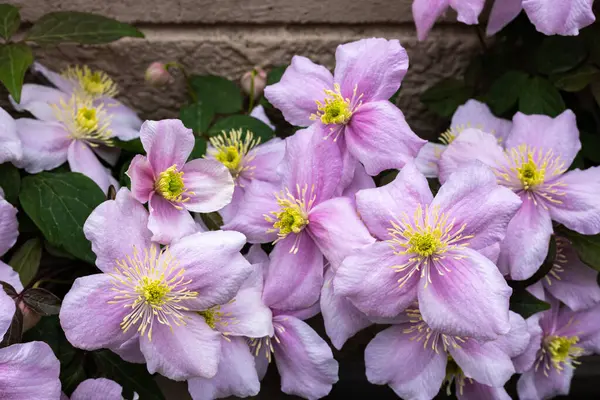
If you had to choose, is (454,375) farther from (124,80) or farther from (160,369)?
(124,80)

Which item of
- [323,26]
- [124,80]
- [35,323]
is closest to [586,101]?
[323,26]

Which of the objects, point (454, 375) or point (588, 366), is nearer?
point (454, 375)

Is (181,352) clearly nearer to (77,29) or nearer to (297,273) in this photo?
(297,273)

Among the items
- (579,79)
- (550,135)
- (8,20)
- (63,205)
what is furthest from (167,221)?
(579,79)

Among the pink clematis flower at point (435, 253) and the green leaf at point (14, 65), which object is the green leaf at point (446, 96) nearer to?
the pink clematis flower at point (435, 253)

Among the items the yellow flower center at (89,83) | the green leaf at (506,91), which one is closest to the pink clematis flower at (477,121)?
the green leaf at (506,91)
